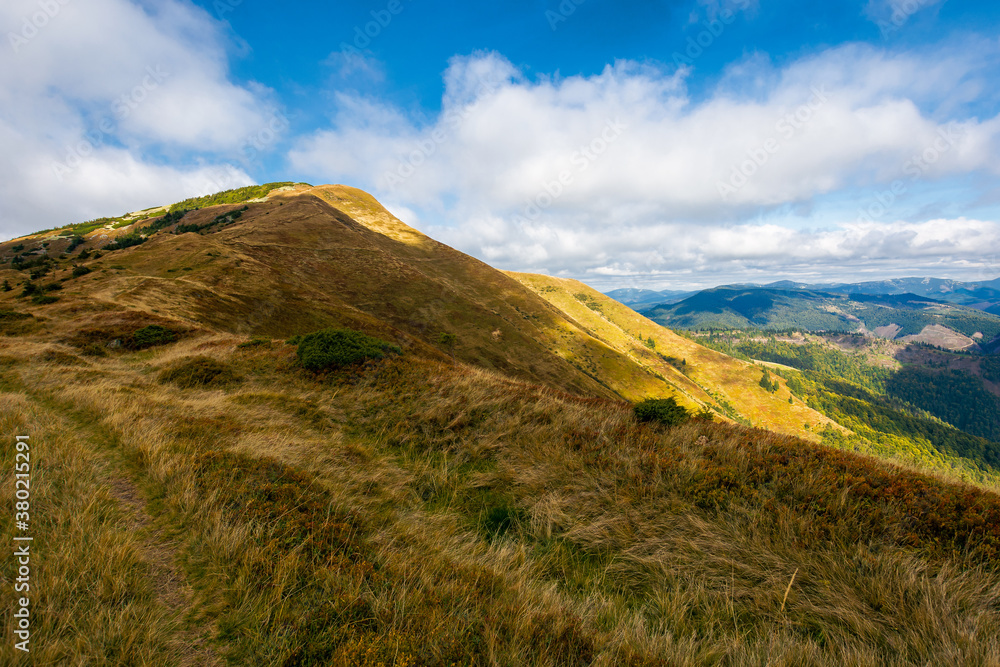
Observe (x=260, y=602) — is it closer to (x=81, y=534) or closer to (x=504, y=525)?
(x=81, y=534)

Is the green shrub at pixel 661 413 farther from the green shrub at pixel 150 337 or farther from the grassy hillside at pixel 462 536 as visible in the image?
the green shrub at pixel 150 337

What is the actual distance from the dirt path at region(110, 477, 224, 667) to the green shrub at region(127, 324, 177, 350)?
2041 cm

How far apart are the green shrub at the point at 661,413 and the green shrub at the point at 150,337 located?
25.9 metres

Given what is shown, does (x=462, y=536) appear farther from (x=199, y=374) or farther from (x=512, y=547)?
(x=199, y=374)

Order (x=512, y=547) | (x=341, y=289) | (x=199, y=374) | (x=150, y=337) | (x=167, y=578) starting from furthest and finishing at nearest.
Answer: (x=341, y=289)
(x=150, y=337)
(x=199, y=374)
(x=512, y=547)
(x=167, y=578)

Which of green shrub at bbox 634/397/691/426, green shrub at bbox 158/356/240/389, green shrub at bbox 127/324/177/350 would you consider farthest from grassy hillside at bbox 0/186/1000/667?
green shrub at bbox 127/324/177/350

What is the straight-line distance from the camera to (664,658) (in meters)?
3.43

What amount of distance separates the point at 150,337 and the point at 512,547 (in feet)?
83.8

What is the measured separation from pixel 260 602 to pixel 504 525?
3.58m

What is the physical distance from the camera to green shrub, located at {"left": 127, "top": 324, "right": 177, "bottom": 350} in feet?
64.7

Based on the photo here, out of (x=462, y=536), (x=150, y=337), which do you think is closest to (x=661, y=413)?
(x=462, y=536)

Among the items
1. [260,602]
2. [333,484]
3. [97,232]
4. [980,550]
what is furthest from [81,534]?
[97,232]

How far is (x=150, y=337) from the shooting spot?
20.2 m

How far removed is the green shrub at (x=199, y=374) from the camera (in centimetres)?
1266
